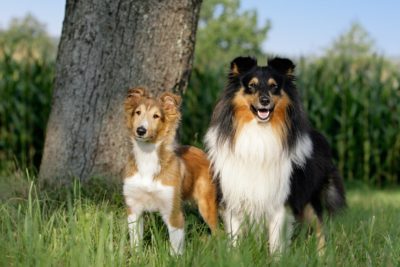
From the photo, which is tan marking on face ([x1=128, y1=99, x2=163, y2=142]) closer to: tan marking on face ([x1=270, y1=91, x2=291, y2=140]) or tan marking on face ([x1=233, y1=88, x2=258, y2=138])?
tan marking on face ([x1=233, y1=88, x2=258, y2=138])

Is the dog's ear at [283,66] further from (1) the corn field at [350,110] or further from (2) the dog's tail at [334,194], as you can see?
A: (1) the corn field at [350,110]

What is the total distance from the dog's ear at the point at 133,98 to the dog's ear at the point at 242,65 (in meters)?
0.85

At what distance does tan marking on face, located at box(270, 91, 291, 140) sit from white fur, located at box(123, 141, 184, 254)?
1047mm

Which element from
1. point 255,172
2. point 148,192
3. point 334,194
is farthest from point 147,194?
point 334,194

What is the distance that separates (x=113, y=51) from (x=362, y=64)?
8.13m

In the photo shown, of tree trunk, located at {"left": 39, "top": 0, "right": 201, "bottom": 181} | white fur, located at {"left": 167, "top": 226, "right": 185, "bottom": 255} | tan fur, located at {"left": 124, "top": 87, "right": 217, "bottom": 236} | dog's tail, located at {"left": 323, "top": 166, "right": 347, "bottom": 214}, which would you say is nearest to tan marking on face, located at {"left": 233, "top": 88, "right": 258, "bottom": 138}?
tan fur, located at {"left": 124, "top": 87, "right": 217, "bottom": 236}

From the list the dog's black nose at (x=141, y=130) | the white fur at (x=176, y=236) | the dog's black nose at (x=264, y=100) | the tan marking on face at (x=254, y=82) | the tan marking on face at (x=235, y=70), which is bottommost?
the white fur at (x=176, y=236)

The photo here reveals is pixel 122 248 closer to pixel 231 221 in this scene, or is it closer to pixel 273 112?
pixel 231 221

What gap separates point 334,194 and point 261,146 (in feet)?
4.30

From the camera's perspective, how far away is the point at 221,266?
3.65 meters

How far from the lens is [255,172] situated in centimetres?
527

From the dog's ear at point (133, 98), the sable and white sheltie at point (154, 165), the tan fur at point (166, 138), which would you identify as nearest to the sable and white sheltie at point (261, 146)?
the tan fur at point (166, 138)

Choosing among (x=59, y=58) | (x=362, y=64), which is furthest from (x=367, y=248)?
(x=362, y=64)

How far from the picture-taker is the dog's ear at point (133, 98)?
5.06 meters
